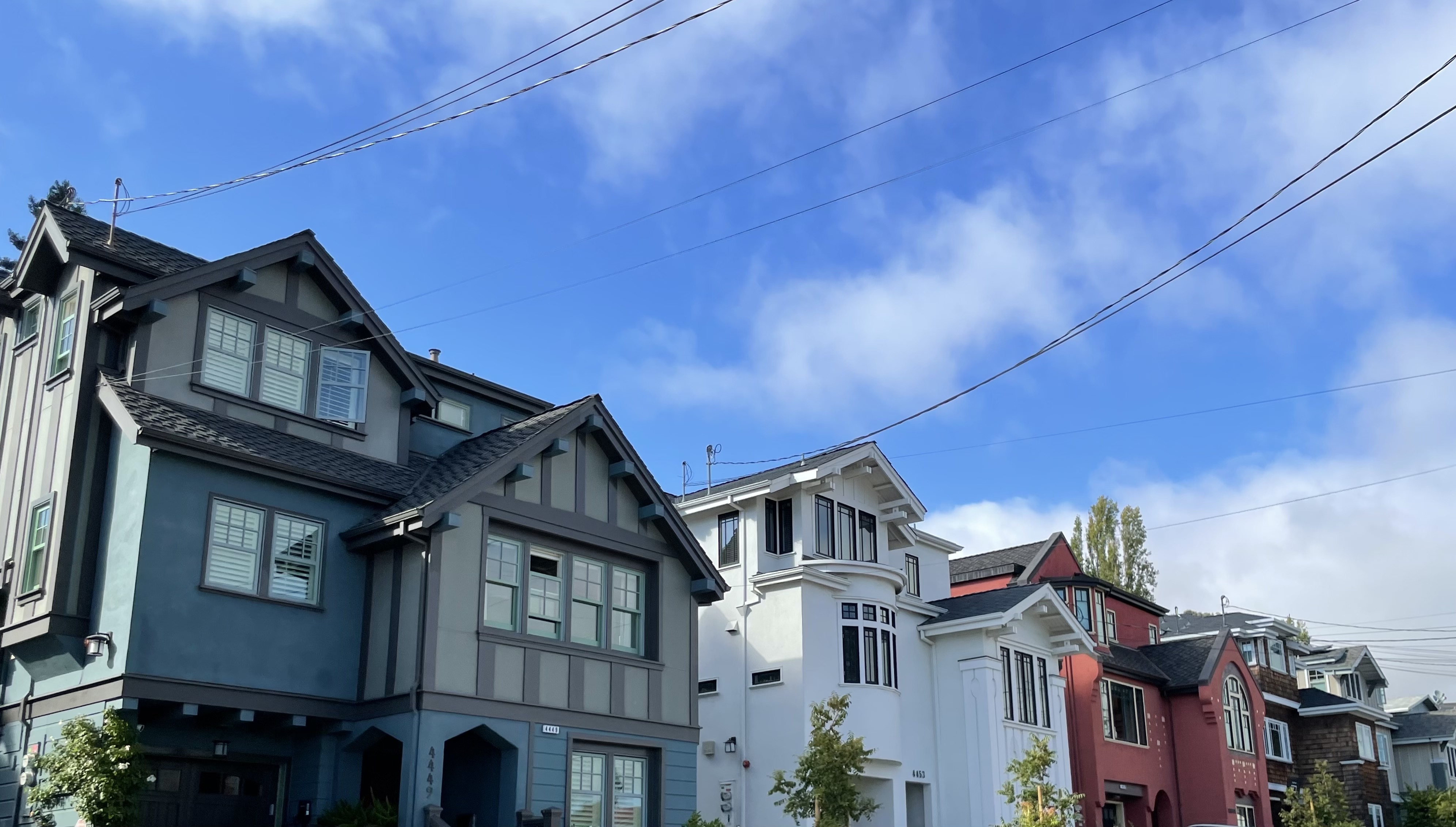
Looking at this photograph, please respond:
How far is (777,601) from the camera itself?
1195 inches

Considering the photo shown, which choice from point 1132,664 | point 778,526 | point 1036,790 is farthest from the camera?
point 1132,664

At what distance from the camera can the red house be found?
38406 mm

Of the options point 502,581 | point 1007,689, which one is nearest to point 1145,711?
point 1007,689

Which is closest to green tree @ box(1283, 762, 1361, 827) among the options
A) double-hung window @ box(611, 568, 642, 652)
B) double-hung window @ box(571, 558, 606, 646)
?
double-hung window @ box(611, 568, 642, 652)

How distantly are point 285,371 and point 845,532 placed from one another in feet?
52.3

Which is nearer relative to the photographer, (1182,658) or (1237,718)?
(1237,718)

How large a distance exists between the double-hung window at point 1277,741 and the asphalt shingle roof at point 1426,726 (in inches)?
513

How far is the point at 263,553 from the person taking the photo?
763 inches

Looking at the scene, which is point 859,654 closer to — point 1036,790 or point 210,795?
point 1036,790

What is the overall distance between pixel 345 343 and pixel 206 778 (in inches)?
290

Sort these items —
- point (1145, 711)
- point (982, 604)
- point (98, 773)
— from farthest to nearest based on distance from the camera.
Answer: point (1145, 711)
point (982, 604)
point (98, 773)

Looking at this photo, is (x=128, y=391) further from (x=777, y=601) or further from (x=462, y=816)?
(x=777, y=601)

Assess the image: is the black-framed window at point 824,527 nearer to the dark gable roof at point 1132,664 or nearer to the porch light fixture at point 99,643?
the dark gable roof at point 1132,664

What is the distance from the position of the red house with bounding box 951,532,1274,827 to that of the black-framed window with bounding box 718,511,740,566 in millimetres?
9495
